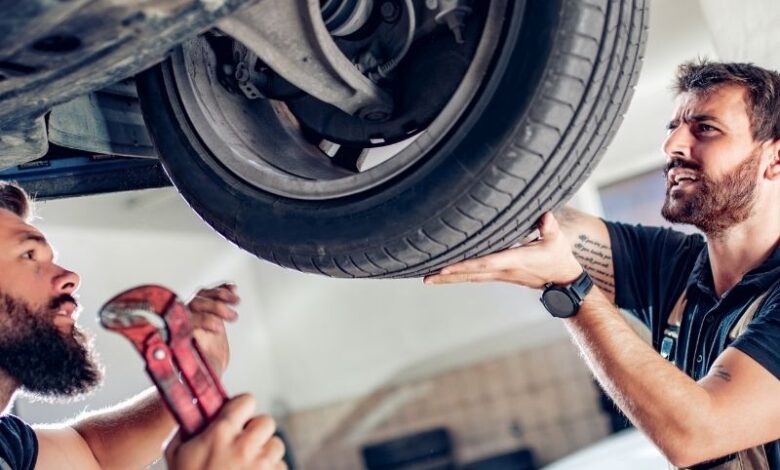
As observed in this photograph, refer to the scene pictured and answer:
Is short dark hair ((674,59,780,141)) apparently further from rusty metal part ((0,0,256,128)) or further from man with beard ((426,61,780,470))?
rusty metal part ((0,0,256,128))

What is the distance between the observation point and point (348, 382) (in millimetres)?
5258

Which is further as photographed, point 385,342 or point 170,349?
point 385,342

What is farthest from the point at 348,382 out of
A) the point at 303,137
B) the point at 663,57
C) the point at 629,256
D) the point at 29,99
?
the point at 29,99

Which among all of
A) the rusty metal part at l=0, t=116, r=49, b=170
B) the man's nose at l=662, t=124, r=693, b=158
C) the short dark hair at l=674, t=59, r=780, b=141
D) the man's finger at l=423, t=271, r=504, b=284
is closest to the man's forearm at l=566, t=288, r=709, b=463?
the man's finger at l=423, t=271, r=504, b=284

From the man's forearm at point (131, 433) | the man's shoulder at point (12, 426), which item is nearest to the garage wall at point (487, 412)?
the man's forearm at point (131, 433)

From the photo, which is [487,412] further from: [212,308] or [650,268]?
[212,308]

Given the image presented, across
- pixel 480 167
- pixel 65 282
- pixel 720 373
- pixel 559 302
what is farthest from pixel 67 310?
pixel 720 373

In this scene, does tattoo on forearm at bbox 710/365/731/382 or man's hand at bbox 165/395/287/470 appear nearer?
man's hand at bbox 165/395/287/470

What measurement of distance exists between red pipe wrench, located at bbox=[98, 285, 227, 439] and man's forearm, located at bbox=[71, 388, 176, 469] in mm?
705

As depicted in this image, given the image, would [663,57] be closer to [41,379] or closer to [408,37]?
[408,37]

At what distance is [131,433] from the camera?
1278 mm

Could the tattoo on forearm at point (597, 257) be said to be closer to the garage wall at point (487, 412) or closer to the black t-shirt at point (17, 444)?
the black t-shirt at point (17, 444)

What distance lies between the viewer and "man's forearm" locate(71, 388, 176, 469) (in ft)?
4.19

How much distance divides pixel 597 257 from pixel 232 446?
3.39 feet
